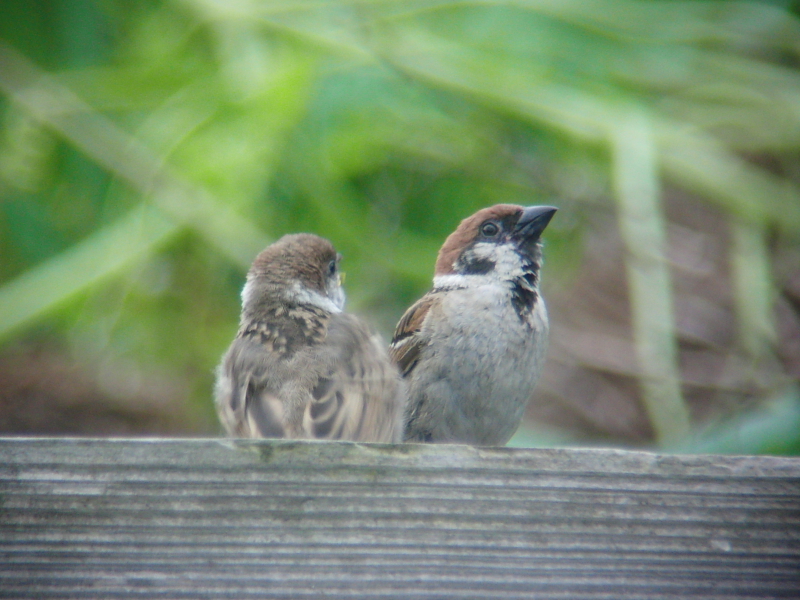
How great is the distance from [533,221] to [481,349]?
44 cm

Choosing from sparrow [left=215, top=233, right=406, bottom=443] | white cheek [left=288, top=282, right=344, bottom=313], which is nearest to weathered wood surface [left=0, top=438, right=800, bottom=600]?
sparrow [left=215, top=233, right=406, bottom=443]

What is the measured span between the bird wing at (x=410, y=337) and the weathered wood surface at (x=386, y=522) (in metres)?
1.39

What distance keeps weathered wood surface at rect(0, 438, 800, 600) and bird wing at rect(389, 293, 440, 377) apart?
1391 millimetres

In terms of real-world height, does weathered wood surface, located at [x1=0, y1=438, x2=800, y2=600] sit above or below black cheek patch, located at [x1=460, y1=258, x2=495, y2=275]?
below

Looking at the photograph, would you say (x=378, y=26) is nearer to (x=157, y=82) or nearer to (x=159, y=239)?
(x=157, y=82)

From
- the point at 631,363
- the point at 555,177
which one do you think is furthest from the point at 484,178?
the point at 631,363

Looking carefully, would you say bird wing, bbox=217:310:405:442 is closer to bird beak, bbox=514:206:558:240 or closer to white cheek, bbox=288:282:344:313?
white cheek, bbox=288:282:344:313

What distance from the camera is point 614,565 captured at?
4.12 ft

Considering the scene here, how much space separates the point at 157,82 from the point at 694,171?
1505 mm

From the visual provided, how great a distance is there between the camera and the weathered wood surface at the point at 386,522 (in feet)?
3.96

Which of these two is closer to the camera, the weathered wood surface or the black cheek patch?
the weathered wood surface

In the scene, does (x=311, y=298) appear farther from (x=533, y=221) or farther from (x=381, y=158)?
(x=533, y=221)

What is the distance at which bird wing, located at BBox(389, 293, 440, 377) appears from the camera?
8.82ft

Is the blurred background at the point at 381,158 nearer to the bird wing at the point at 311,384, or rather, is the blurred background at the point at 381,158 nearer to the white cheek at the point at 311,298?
the white cheek at the point at 311,298
